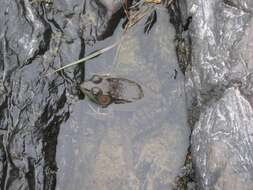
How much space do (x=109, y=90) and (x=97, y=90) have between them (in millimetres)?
100

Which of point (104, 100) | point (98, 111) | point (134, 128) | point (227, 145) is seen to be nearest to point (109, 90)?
point (104, 100)

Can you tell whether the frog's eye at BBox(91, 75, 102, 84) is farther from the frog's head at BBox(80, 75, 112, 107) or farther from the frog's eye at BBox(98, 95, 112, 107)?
the frog's eye at BBox(98, 95, 112, 107)

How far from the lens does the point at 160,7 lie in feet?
12.6

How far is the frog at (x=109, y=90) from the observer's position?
3.62 metres

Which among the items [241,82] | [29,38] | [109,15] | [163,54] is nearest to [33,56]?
[29,38]

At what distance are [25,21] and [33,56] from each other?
0.32 metres

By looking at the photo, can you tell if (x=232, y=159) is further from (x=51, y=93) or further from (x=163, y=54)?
(x=51, y=93)

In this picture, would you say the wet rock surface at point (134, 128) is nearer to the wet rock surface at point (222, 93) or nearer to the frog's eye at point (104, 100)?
the frog's eye at point (104, 100)

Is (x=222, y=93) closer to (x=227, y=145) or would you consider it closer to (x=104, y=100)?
(x=227, y=145)

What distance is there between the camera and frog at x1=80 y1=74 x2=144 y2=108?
362cm

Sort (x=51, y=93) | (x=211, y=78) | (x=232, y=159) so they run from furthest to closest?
(x=51, y=93), (x=211, y=78), (x=232, y=159)

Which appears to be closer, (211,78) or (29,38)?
(211,78)

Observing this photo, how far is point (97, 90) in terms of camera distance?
11.8ft

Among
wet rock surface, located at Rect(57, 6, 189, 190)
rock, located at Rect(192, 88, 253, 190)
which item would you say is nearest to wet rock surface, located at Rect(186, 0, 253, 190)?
rock, located at Rect(192, 88, 253, 190)
